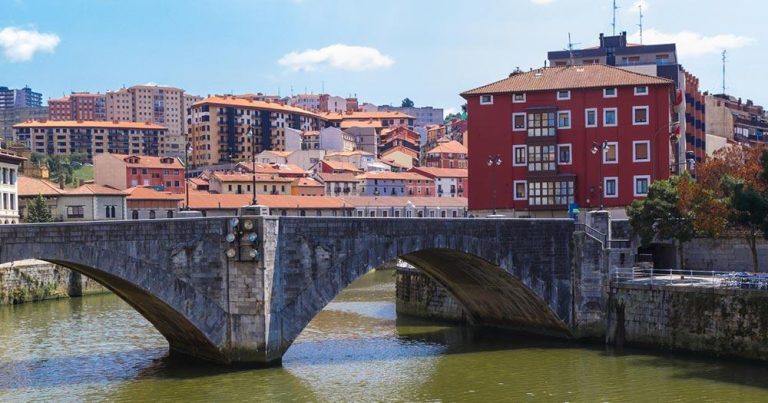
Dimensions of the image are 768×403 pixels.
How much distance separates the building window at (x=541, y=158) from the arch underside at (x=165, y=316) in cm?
3844

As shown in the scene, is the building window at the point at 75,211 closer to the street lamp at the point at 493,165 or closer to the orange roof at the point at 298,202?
the orange roof at the point at 298,202

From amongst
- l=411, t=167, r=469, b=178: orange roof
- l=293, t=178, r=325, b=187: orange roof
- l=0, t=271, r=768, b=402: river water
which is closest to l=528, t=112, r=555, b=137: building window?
l=0, t=271, r=768, b=402: river water

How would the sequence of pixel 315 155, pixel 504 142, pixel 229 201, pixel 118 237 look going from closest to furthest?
pixel 118 237, pixel 504 142, pixel 229 201, pixel 315 155

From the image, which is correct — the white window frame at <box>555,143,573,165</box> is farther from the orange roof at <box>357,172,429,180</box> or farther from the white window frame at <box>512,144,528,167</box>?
the orange roof at <box>357,172,429,180</box>

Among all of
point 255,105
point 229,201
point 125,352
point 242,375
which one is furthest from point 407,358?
point 255,105

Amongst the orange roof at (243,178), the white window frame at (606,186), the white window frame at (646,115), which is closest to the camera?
the white window frame at (646,115)

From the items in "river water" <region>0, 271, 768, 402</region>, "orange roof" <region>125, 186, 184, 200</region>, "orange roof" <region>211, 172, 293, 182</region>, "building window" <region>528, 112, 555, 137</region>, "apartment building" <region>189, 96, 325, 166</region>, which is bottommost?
"river water" <region>0, 271, 768, 402</region>

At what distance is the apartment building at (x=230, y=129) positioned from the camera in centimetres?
18675

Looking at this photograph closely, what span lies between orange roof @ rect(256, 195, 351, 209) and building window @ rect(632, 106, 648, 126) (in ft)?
165

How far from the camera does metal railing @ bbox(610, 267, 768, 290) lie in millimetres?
44000

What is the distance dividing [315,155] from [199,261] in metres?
132

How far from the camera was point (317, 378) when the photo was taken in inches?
1602

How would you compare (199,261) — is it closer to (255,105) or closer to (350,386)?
(350,386)

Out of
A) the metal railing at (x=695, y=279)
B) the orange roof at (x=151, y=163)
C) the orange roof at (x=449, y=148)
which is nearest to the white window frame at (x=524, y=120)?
the metal railing at (x=695, y=279)
